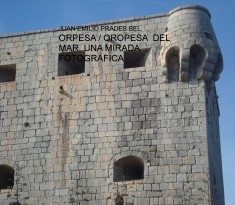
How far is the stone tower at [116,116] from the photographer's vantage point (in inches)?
615

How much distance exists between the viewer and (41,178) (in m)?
16.4

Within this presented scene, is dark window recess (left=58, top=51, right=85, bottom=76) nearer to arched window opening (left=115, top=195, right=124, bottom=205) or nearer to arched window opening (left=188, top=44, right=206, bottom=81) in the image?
arched window opening (left=188, top=44, right=206, bottom=81)

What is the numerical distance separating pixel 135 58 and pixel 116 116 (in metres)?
2.13

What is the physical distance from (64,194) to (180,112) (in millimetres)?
3756

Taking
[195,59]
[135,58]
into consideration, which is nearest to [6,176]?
[135,58]

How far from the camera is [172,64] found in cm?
1670

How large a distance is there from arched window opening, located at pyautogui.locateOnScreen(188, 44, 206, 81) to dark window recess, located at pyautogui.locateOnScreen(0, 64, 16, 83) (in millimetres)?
5372

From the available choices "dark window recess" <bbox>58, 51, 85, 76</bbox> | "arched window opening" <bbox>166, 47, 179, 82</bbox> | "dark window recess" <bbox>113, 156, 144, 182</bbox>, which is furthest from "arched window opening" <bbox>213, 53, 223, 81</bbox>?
"dark window recess" <bbox>58, 51, 85, 76</bbox>

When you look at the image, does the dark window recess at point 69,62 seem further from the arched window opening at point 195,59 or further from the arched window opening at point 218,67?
the arched window opening at point 218,67

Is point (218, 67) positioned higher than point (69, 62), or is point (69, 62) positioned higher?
point (69, 62)

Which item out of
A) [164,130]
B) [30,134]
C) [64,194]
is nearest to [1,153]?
[30,134]

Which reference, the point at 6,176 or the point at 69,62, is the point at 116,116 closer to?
the point at 69,62

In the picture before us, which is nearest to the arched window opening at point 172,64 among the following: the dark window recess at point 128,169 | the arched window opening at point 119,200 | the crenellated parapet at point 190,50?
the crenellated parapet at point 190,50

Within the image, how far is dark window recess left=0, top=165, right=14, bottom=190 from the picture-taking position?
55.7 ft
